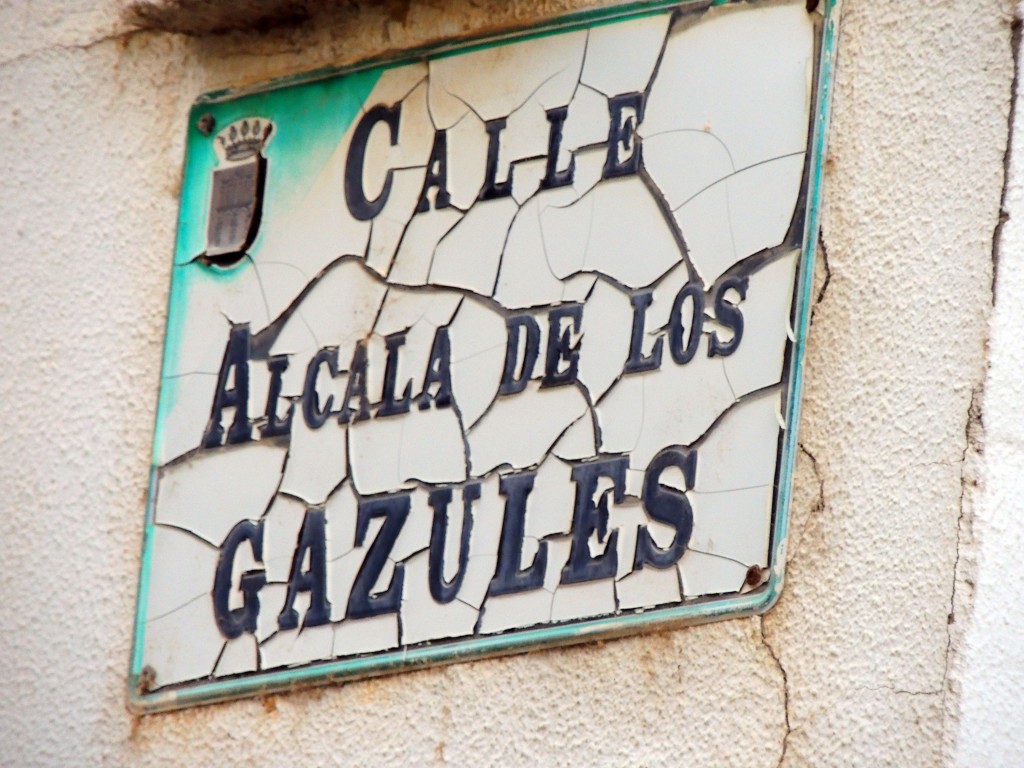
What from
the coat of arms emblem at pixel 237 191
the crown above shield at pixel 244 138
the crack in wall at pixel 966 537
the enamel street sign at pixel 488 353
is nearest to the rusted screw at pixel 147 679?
the enamel street sign at pixel 488 353

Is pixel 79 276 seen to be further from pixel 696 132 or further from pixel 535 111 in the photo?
pixel 696 132

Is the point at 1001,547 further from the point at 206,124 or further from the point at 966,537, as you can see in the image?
the point at 206,124

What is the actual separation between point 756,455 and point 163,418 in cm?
84

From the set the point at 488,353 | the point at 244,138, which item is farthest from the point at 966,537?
the point at 244,138

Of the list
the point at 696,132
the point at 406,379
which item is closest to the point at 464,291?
the point at 406,379

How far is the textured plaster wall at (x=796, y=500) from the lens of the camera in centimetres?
195

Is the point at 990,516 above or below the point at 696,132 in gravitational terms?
below

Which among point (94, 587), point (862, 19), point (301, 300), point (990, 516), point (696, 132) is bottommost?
point (94, 587)

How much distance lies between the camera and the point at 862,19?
7.10 ft

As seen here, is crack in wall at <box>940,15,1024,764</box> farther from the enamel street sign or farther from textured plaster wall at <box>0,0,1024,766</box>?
the enamel street sign

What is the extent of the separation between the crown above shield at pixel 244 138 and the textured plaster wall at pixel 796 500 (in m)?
0.07

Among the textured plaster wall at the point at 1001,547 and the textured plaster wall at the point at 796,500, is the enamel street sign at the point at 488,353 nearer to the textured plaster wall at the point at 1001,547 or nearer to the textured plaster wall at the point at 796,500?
the textured plaster wall at the point at 796,500

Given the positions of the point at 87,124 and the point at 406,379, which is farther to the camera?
the point at 87,124

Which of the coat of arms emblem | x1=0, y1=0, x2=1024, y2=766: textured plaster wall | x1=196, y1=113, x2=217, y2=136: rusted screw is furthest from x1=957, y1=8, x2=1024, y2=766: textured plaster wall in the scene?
x1=196, y1=113, x2=217, y2=136: rusted screw
